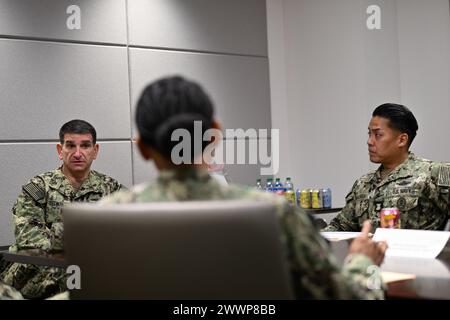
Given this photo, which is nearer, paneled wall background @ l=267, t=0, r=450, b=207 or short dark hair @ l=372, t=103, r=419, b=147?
short dark hair @ l=372, t=103, r=419, b=147

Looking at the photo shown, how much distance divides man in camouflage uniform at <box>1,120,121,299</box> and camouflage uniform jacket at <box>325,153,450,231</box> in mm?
1255

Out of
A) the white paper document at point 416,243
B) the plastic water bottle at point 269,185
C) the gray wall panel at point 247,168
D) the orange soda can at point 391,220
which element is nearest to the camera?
the white paper document at point 416,243

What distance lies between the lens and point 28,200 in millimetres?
2939

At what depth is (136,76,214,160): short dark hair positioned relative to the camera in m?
1.09

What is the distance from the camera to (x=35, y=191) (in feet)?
9.78

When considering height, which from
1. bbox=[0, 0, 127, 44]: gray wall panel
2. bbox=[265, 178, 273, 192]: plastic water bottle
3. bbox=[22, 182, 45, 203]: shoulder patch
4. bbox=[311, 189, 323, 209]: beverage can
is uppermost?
bbox=[0, 0, 127, 44]: gray wall panel

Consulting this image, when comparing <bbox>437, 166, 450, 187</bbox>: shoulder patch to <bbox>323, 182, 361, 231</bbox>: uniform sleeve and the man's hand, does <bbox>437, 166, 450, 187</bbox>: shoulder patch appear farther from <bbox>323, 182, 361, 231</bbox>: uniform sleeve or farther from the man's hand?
the man's hand

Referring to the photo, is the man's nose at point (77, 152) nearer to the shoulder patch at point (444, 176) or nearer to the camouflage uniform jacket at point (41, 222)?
the camouflage uniform jacket at point (41, 222)

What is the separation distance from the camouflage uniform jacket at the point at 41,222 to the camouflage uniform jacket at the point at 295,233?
1636mm

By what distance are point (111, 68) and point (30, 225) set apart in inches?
73.0

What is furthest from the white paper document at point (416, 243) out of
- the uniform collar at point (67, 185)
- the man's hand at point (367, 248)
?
the uniform collar at point (67, 185)

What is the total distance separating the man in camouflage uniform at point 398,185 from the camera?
104 inches

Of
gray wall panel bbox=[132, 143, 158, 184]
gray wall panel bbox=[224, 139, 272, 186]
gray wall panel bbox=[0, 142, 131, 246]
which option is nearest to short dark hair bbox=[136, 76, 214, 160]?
gray wall panel bbox=[0, 142, 131, 246]
